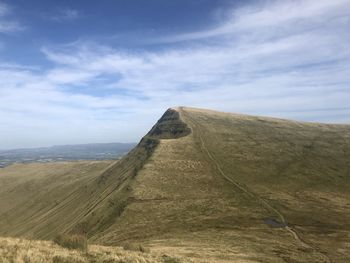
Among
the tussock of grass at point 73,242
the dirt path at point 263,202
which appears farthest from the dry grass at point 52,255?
the dirt path at point 263,202

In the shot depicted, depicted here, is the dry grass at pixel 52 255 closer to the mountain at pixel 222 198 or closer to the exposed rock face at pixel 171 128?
the mountain at pixel 222 198

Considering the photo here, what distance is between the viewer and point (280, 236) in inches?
1740

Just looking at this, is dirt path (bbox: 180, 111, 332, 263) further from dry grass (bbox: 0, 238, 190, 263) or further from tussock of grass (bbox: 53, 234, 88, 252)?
tussock of grass (bbox: 53, 234, 88, 252)

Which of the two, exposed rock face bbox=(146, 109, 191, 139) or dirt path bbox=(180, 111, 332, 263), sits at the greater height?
exposed rock face bbox=(146, 109, 191, 139)

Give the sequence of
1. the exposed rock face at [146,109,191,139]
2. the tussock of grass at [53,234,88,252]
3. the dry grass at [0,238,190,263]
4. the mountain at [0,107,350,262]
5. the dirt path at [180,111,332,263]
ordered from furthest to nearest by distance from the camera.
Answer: the exposed rock face at [146,109,191,139] → the mountain at [0,107,350,262] → the dirt path at [180,111,332,263] → the tussock of grass at [53,234,88,252] → the dry grass at [0,238,190,263]

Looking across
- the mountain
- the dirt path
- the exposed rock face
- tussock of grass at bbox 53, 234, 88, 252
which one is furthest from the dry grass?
the exposed rock face

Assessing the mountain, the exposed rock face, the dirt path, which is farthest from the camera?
the exposed rock face

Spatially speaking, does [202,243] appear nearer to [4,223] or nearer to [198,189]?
[198,189]

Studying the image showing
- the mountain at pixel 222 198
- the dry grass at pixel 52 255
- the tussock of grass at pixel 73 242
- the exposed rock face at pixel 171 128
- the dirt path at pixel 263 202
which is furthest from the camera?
the exposed rock face at pixel 171 128

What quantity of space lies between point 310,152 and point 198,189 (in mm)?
37832

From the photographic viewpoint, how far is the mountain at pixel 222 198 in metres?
42.1

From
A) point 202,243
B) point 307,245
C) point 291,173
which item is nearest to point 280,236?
point 307,245

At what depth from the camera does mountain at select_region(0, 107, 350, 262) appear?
42.1 m

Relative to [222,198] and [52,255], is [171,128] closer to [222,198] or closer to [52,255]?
[222,198]
